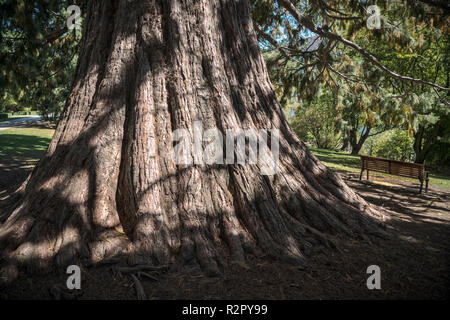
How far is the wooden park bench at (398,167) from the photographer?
7.78m

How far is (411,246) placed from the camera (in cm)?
370

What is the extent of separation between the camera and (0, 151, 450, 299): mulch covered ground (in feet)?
8.22

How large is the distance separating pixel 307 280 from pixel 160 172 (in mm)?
1979

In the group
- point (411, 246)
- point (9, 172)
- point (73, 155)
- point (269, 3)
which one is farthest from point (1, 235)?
point (269, 3)

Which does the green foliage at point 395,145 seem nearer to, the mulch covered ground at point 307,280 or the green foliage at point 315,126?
the green foliage at point 315,126

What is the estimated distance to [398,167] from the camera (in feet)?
27.0

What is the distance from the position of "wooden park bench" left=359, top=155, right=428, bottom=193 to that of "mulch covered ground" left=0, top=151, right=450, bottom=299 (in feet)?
15.7

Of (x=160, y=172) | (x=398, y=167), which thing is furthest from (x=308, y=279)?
(x=398, y=167)

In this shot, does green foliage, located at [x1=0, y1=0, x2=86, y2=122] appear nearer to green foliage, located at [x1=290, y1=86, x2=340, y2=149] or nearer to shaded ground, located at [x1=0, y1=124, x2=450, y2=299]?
shaded ground, located at [x1=0, y1=124, x2=450, y2=299]

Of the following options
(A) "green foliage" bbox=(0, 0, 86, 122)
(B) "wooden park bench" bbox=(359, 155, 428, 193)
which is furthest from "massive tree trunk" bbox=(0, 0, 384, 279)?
(B) "wooden park bench" bbox=(359, 155, 428, 193)
